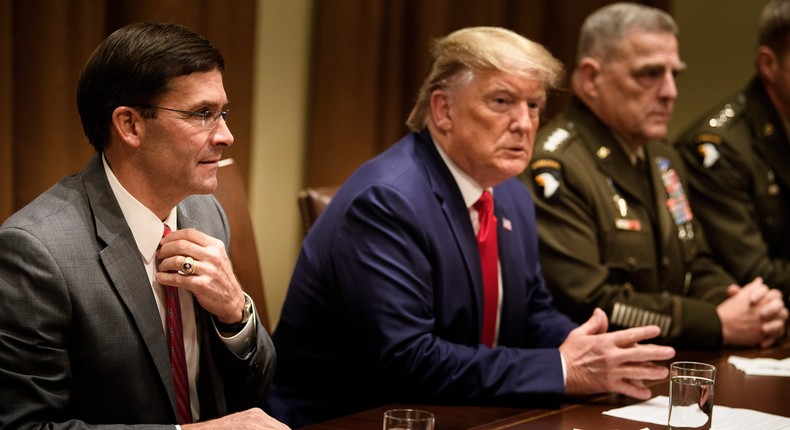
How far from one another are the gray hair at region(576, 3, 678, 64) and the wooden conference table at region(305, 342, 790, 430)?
1.32m

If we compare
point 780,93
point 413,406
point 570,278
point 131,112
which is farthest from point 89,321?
point 780,93

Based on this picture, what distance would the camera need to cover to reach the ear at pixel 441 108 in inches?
110

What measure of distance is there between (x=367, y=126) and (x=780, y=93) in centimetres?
166

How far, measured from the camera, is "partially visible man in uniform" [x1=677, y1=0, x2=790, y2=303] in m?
3.80

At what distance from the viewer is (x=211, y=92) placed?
204 centimetres

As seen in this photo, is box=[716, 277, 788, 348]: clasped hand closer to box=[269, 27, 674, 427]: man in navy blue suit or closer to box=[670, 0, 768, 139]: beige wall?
box=[269, 27, 674, 427]: man in navy blue suit

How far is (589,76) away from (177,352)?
80.9 inches

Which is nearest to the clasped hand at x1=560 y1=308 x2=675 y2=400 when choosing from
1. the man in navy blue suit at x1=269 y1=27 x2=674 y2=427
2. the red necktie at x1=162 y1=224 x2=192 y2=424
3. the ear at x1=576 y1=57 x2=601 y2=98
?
the man in navy blue suit at x1=269 y1=27 x2=674 y2=427

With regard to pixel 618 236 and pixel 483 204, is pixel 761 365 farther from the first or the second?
pixel 483 204

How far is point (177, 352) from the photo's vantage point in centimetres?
208

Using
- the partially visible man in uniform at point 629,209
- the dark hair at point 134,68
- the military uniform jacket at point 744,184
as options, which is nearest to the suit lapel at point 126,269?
the dark hair at point 134,68

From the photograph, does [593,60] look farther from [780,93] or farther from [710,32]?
[710,32]

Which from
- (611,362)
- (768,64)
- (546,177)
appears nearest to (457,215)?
(611,362)

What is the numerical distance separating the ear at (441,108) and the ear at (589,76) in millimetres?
973
